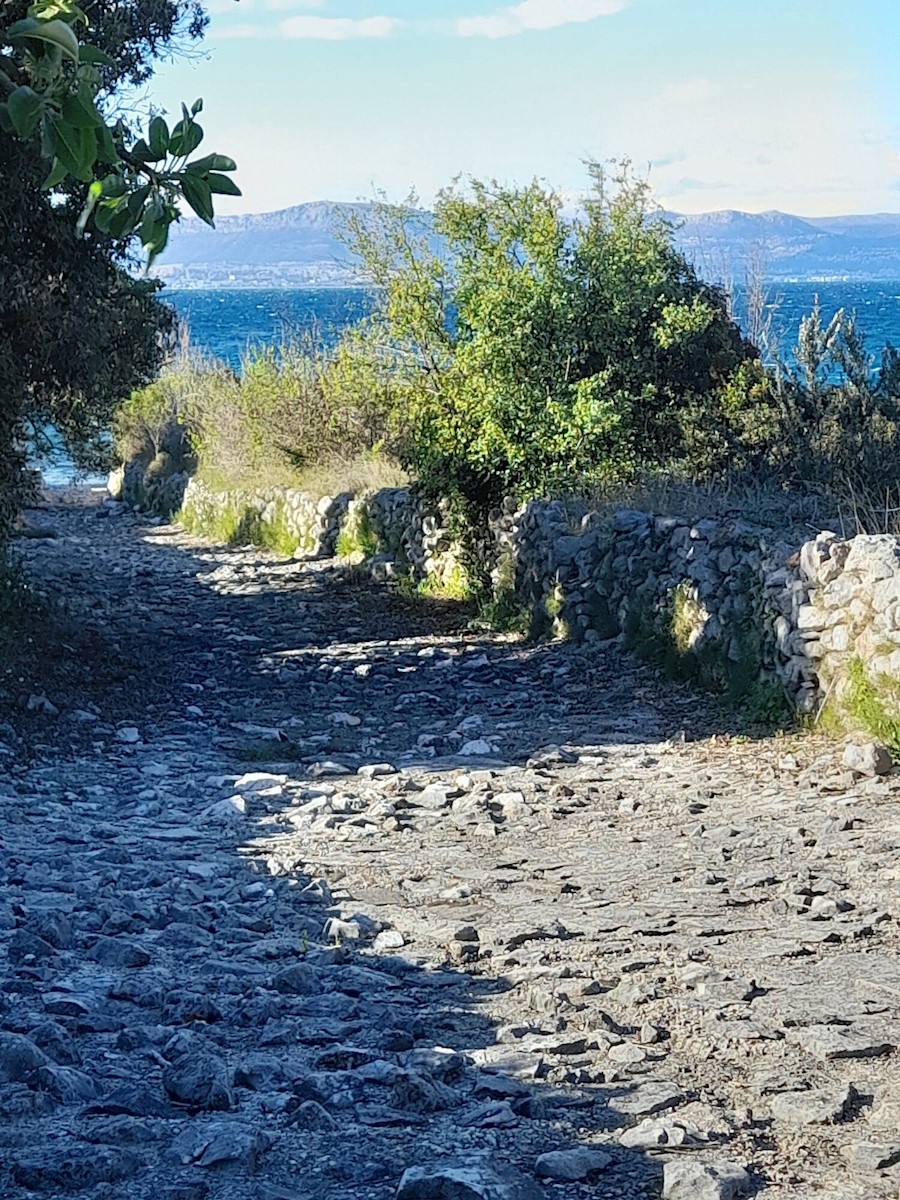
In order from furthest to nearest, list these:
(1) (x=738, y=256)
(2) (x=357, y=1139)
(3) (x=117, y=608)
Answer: (1) (x=738, y=256), (3) (x=117, y=608), (2) (x=357, y=1139)

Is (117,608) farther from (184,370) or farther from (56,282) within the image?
(184,370)

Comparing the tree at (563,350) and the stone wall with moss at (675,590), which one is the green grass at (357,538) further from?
the stone wall with moss at (675,590)

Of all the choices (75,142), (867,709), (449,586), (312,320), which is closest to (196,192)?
(75,142)

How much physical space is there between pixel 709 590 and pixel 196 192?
9.24 metres

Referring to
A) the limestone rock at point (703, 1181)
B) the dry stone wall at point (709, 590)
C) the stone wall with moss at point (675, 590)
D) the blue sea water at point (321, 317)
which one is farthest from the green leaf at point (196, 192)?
the blue sea water at point (321, 317)

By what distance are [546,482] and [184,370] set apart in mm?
16966

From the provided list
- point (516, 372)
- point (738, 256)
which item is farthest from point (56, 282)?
point (738, 256)

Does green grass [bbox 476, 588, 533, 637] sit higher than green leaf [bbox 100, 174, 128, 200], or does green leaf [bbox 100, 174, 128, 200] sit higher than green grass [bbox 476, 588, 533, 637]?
green leaf [bbox 100, 174, 128, 200]

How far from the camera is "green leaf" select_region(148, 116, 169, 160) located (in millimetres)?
3016

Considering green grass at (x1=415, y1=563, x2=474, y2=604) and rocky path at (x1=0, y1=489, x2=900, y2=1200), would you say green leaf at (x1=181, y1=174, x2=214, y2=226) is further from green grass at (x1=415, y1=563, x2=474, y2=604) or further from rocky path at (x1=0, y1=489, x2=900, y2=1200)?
green grass at (x1=415, y1=563, x2=474, y2=604)

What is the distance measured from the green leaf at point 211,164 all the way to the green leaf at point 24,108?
43 cm

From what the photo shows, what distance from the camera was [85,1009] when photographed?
16.3ft

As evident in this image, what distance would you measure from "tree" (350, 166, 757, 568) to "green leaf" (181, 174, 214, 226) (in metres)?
12.3

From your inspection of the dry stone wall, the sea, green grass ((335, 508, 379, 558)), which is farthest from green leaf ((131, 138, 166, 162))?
green grass ((335, 508, 379, 558))
